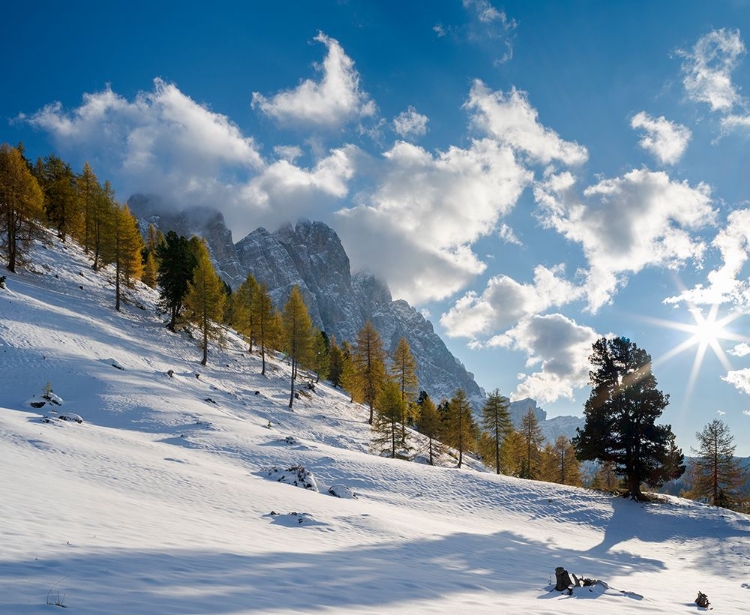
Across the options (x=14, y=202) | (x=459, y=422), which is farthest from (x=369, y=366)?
(x=14, y=202)

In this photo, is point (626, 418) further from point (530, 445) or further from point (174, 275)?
point (174, 275)

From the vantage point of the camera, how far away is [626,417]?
29.1 meters

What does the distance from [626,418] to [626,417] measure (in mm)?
Result: 68

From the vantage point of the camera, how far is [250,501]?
14.5 m

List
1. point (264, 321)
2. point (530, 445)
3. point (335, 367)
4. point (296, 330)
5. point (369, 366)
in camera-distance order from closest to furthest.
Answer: point (296, 330), point (264, 321), point (369, 366), point (530, 445), point (335, 367)

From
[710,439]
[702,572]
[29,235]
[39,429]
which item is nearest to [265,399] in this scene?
[39,429]

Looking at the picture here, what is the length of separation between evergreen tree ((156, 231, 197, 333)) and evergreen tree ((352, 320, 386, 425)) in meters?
21.0

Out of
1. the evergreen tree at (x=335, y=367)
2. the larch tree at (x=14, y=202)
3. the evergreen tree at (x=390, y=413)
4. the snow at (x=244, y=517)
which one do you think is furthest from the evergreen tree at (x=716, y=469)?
the larch tree at (x=14, y=202)

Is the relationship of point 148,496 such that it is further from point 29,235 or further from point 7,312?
point 29,235

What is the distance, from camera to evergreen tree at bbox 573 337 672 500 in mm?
28625

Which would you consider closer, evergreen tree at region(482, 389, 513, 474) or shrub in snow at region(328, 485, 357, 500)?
shrub in snow at region(328, 485, 357, 500)

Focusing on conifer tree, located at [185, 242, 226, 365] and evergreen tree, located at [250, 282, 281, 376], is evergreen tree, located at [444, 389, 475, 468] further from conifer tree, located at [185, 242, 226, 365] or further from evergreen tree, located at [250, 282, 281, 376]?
conifer tree, located at [185, 242, 226, 365]

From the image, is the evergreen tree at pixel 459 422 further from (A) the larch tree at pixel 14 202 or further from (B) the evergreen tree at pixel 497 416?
(A) the larch tree at pixel 14 202

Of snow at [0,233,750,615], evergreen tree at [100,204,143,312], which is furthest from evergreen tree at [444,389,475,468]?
evergreen tree at [100,204,143,312]
